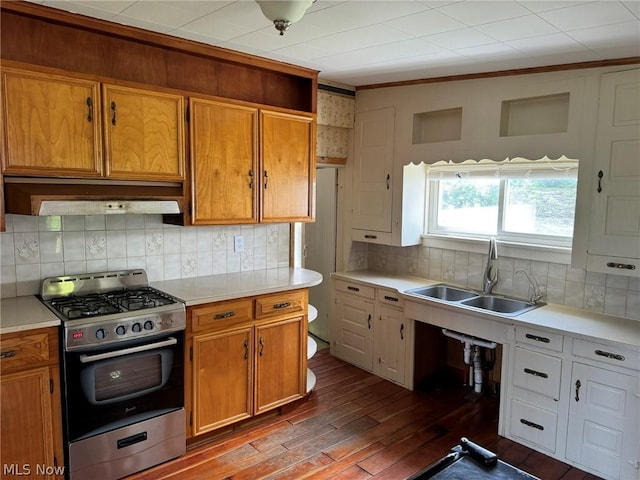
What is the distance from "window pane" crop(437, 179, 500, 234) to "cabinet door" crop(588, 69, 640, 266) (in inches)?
36.7

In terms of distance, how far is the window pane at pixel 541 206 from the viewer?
10.7 ft

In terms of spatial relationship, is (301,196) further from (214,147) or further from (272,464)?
(272,464)

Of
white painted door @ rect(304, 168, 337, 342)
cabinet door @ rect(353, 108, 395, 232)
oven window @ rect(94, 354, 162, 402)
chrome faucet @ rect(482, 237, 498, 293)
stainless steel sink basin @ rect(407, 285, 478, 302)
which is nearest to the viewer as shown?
oven window @ rect(94, 354, 162, 402)

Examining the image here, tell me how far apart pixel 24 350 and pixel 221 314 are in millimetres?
1023

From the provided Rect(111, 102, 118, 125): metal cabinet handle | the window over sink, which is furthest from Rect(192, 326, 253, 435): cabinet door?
the window over sink

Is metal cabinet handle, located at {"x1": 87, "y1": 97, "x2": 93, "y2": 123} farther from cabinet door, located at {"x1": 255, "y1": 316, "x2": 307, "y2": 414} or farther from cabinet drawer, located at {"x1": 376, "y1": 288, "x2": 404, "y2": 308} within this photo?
cabinet drawer, located at {"x1": 376, "y1": 288, "x2": 404, "y2": 308}

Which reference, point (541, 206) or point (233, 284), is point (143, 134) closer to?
point (233, 284)

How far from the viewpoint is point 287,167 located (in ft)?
10.9

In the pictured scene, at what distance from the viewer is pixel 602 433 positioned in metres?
2.56

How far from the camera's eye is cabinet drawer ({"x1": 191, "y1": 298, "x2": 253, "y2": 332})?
2693mm

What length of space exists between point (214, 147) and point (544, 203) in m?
2.42

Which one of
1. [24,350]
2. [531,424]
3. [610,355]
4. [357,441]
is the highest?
[24,350]

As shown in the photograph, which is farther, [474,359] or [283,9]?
[474,359]

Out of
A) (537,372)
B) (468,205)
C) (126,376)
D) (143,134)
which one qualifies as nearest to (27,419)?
(126,376)
